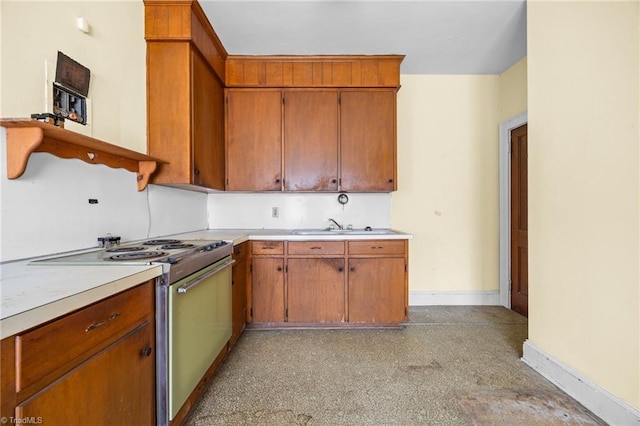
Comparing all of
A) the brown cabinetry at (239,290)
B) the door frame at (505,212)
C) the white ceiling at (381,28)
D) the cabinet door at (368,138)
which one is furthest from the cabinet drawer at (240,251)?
the door frame at (505,212)

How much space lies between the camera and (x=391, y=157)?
2797mm

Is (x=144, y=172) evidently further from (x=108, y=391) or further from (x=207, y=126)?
(x=108, y=391)

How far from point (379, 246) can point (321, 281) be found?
0.61m

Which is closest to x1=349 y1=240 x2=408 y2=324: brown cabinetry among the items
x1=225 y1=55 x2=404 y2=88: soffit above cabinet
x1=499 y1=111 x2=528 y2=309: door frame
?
x1=499 y1=111 x2=528 y2=309: door frame

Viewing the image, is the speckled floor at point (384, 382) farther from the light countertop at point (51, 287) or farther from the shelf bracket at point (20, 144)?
the shelf bracket at point (20, 144)

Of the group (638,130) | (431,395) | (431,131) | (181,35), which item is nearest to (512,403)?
(431,395)

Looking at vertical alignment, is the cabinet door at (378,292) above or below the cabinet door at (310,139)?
below

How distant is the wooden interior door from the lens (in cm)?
290

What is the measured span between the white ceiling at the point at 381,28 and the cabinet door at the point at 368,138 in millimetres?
437

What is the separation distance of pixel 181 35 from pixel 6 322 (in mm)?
2125

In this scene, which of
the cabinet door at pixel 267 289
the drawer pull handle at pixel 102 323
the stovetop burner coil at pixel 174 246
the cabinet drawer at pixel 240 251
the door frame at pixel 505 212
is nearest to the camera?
the drawer pull handle at pixel 102 323

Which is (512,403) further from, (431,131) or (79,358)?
(431,131)

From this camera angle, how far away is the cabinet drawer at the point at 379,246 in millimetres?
2537

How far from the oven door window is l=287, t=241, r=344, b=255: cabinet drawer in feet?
2.28
